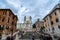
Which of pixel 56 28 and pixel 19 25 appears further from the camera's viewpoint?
pixel 19 25

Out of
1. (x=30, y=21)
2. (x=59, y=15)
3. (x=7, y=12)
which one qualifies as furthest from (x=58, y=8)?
(x=30, y=21)

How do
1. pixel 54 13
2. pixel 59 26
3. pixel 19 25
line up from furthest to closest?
pixel 19 25 → pixel 54 13 → pixel 59 26

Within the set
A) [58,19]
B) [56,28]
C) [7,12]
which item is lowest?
[56,28]

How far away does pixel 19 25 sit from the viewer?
89062 millimetres

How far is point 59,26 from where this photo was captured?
45625 millimetres

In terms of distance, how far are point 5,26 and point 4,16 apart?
4.10m

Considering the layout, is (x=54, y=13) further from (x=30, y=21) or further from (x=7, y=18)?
(x=30, y=21)

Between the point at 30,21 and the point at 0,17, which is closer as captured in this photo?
the point at 0,17

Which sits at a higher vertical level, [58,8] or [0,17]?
[58,8]

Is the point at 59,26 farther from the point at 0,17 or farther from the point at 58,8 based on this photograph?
the point at 0,17

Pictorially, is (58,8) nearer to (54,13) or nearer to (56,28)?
(54,13)

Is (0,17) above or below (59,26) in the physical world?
above

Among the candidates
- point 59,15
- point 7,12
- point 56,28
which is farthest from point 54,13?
point 7,12

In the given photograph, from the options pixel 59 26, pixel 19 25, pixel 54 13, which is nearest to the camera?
pixel 59 26
